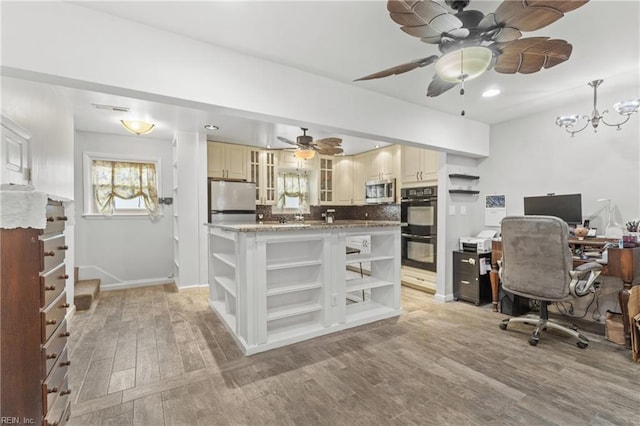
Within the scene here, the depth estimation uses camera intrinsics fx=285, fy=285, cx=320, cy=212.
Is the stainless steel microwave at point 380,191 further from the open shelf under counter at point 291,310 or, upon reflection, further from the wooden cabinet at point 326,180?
the open shelf under counter at point 291,310

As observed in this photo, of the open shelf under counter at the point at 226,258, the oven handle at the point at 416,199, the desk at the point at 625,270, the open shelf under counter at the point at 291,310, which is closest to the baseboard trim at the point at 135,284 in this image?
the open shelf under counter at the point at 226,258

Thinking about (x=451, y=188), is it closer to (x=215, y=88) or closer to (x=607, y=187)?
(x=607, y=187)

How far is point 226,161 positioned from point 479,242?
416cm

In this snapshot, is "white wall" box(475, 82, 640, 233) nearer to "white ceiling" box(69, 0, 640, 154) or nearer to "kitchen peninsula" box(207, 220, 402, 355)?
"white ceiling" box(69, 0, 640, 154)

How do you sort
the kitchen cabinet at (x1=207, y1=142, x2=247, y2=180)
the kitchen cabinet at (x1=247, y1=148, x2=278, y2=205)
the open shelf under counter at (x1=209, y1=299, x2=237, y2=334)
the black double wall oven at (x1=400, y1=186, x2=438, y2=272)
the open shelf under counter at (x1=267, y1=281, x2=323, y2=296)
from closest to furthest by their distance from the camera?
the open shelf under counter at (x1=267, y1=281, x2=323, y2=296)
the open shelf under counter at (x1=209, y1=299, x2=237, y2=334)
the black double wall oven at (x1=400, y1=186, x2=438, y2=272)
the kitchen cabinet at (x1=207, y1=142, x2=247, y2=180)
the kitchen cabinet at (x1=247, y1=148, x2=278, y2=205)

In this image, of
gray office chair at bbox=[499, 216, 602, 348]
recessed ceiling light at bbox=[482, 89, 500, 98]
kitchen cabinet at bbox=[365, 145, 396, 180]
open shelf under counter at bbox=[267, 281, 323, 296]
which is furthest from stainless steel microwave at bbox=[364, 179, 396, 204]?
open shelf under counter at bbox=[267, 281, 323, 296]

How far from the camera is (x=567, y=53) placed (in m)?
1.60

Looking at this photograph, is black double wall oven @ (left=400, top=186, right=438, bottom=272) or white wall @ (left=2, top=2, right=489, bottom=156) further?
black double wall oven @ (left=400, top=186, right=438, bottom=272)

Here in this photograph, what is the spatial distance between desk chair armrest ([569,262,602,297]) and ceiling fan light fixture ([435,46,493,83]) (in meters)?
2.03

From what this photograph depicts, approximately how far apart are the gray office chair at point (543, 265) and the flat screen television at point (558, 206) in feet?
2.63

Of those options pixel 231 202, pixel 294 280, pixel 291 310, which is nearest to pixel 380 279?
pixel 294 280

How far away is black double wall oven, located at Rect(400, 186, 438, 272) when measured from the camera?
4219mm

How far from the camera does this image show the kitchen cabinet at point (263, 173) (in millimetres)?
5309

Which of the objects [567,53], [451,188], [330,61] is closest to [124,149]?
[330,61]
